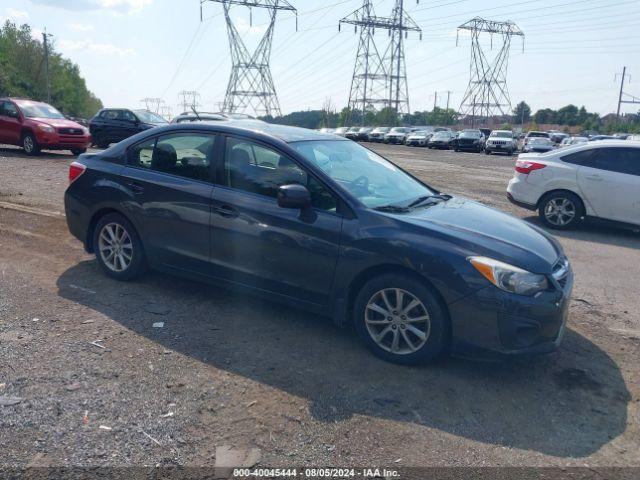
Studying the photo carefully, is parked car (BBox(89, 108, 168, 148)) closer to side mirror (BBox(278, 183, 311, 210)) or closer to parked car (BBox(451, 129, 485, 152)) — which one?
side mirror (BBox(278, 183, 311, 210))

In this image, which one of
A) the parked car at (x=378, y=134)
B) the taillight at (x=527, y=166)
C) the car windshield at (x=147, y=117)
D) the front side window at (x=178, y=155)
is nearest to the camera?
the front side window at (x=178, y=155)

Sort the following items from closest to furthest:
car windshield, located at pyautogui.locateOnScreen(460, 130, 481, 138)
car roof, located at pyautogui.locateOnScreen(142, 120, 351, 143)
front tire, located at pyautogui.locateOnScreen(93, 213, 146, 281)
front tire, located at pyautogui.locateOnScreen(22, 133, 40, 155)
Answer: car roof, located at pyautogui.locateOnScreen(142, 120, 351, 143), front tire, located at pyautogui.locateOnScreen(93, 213, 146, 281), front tire, located at pyautogui.locateOnScreen(22, 133, 40, 155), car windshield, located at pyautogui.locateOnScreen(460, 130, 481, 138)

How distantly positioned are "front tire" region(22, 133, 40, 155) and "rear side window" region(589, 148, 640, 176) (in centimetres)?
1523

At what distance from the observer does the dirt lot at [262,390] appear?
3.16 m

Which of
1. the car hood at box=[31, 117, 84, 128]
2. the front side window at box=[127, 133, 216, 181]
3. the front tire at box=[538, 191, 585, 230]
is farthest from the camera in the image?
the car hood at box=[31, 117, 84, 128]

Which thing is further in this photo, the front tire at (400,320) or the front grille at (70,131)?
the front grille at (70,131)

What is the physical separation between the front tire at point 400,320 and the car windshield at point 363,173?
709 mm

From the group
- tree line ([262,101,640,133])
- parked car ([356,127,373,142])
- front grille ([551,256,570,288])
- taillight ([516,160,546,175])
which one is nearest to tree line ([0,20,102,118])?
tree line ([262,101,640,133])

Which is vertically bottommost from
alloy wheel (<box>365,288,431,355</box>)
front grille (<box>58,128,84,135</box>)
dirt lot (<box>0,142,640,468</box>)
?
dirt lot (<box>0,142,640,468</box>)

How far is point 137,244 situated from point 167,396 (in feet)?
7.22

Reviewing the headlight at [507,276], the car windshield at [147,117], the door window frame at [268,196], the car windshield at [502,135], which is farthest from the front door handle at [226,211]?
the car windshield at [502,135]

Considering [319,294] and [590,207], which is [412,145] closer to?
[590,207]

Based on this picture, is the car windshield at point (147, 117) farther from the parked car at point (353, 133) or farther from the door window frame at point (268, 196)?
the parked car at point (353, 133)

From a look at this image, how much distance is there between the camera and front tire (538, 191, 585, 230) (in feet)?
31.5
